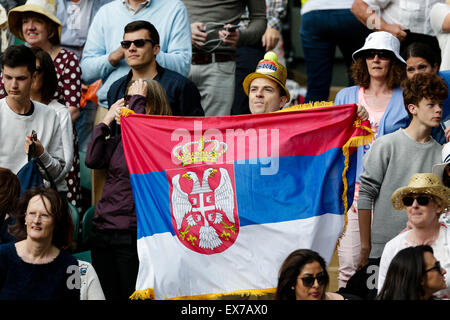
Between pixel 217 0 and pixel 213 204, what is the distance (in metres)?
3.15

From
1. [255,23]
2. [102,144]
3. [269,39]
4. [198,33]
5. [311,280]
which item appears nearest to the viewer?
[311,280]

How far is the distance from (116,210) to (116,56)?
1895mm

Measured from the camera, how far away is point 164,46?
892cm

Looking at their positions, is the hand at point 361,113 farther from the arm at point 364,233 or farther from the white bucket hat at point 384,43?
the white bucket hat at point 384,43

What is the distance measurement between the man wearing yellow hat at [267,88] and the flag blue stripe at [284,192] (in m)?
0.87

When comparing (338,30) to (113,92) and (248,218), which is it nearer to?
(113,92)

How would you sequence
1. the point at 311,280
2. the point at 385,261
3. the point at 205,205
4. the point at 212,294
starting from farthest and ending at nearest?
the point at 205,205 → the point at 212,294 → the point at 385,261 → the point at 311,280

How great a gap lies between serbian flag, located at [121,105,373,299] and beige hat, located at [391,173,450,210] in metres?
0.54

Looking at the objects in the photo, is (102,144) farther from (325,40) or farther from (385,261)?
(325,40)

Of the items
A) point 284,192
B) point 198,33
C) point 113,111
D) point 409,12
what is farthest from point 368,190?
point 198,33

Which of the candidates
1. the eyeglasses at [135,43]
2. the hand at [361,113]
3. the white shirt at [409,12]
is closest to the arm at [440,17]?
the white shirt at [409,12]

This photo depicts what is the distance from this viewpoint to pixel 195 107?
828 cm

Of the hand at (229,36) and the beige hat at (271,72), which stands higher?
the hand at (229,36)

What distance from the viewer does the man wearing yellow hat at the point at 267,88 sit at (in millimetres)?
7836
